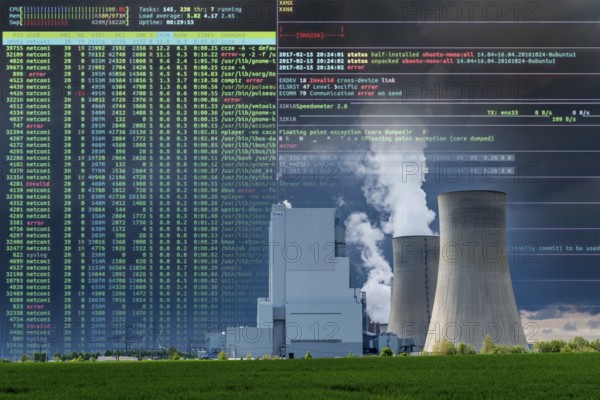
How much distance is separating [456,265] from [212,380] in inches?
1021

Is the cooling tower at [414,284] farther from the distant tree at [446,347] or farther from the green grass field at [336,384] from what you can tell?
the green grass field at [336,384]

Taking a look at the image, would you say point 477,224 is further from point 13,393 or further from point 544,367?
point 13,393

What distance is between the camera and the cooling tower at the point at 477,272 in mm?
42688

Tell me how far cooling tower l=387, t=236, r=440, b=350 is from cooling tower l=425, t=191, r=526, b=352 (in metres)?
14.2

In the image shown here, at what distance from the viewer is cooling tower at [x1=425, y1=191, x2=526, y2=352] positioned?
4269cm

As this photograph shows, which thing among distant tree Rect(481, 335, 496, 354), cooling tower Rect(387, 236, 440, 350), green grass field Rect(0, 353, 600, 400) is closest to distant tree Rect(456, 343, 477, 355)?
distant tree Rect(481, 335, 496, 354)

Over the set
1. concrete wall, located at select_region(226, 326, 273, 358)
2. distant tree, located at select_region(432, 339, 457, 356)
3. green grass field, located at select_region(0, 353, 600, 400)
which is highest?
green grass field, located at select_region(0, 353, 600, 400)

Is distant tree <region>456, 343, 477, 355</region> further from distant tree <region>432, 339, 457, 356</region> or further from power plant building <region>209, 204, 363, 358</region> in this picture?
power plant building <region>209, 204, 363, 358</region>

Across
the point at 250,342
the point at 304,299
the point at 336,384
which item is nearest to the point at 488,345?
the point at 304,299

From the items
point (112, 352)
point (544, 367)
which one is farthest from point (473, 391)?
point (112, 352)

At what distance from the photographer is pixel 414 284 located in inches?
2290

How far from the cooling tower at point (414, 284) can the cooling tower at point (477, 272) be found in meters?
14.2

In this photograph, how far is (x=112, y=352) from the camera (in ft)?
215

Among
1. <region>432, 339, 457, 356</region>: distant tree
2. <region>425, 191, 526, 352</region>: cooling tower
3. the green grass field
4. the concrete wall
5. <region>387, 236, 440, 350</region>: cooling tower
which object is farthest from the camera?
the concrete wall
